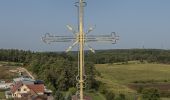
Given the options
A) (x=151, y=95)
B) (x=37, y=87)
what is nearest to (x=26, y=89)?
(x=37, y=87)

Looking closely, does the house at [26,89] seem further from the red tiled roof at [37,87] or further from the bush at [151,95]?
the bush at [151,95]

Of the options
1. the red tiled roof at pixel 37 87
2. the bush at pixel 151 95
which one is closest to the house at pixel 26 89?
the red tiled roof at pixel 37 87

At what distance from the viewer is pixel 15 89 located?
5622 cm

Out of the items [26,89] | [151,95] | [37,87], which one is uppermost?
[37,87]

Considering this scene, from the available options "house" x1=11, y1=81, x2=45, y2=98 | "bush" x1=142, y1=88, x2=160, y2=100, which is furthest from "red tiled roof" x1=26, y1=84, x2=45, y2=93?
"bush" x1=142, y1=88, x2=160, y2=100

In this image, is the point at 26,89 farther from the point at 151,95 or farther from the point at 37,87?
the point at 151,95

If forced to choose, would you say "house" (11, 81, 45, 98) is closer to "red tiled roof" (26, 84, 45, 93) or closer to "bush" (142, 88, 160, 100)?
"red tiled roof" (26, 84, 45, 93)

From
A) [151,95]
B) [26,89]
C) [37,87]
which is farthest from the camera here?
[26,89]

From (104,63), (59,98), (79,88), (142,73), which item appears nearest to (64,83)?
(59,98)

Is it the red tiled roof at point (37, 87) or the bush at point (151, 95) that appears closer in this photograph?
the bush at point (151, 95)

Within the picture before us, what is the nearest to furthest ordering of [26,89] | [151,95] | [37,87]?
[151,95]
[37,87]
[26,89]

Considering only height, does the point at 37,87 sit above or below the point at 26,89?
above

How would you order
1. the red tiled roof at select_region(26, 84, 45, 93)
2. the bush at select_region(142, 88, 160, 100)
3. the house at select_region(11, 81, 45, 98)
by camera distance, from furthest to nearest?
the red tiled roof at select_region(26, 84, 45, 93) < the house at select_region(11, 81, 45, 98) < the bush at select_region(142, 88, 160, 100)

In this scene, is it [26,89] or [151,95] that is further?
[26,89]
